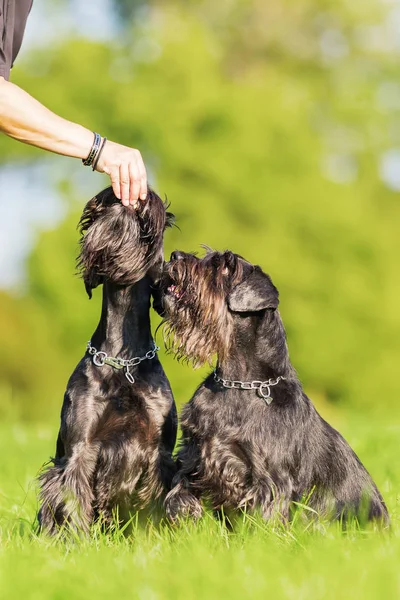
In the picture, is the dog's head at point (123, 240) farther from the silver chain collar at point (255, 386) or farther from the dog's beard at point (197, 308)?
the silver chain collar at point (255, 386)

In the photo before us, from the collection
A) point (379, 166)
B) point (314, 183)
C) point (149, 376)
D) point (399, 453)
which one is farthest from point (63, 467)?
point (379, 166)

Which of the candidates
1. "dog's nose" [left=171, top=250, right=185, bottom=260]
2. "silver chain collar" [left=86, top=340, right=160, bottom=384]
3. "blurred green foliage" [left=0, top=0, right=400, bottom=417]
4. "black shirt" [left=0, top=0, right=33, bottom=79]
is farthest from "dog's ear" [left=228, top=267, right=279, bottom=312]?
"blurred green foliage" [left=0, top=0, right=400, bottom=417]

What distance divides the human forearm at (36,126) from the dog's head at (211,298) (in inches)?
31.5

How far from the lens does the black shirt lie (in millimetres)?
4848

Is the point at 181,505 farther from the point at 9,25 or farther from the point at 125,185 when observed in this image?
the point at 9,25

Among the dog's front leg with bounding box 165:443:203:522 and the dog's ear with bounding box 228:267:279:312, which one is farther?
the dog's ear with bounding box 228:267:279:312

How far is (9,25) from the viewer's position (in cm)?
491

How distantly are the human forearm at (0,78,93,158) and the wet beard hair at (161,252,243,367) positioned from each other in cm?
83

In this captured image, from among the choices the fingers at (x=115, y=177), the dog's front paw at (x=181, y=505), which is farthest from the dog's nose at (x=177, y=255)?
the dog's front paw at (x=181, y=505)

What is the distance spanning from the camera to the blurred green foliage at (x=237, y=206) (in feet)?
59.1

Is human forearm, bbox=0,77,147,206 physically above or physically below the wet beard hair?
above

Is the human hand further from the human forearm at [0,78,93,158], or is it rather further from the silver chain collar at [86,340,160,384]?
the silver chain collar at [86,340,160,384]

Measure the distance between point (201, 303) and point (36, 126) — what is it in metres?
1.28

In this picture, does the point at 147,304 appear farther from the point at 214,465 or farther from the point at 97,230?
the point at 214,465
